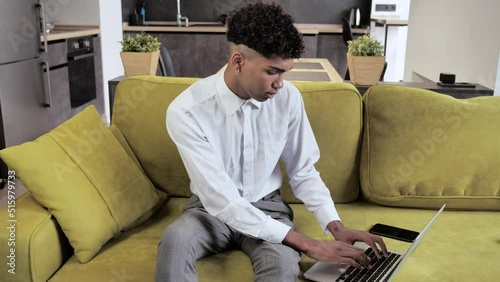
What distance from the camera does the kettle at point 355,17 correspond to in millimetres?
6047

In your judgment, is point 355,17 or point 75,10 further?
point 355,17

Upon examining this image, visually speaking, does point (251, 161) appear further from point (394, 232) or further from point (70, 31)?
point (70, 31)

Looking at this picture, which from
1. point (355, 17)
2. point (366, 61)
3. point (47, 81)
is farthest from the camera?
point (355, 17)

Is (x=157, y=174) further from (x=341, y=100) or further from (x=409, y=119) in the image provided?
(x=409, y=119)

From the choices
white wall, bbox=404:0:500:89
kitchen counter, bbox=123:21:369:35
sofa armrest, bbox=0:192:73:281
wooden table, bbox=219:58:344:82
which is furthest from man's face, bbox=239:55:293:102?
kitchen counter, bbox=123:21:369:35

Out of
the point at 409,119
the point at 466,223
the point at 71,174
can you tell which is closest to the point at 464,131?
the point at 409,119

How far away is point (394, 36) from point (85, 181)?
5380 millimetres

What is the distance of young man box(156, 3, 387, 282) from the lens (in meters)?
1.33

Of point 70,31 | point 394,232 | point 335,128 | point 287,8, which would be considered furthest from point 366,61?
point 287,8

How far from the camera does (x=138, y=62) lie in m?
2.44

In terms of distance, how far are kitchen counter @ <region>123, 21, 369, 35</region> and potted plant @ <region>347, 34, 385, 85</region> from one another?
121 inches

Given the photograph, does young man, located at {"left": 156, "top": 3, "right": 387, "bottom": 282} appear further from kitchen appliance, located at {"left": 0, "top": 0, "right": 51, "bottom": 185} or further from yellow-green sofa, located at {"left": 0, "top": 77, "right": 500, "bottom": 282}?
kitchen appliance, located at {"left": 0, "top": 0, "right": 51, "bottom": 185}

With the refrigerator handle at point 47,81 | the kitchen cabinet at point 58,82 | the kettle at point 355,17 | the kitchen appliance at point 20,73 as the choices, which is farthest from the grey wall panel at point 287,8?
the kitchen appliance at point 20,73

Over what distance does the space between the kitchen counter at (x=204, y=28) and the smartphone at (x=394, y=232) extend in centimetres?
393
